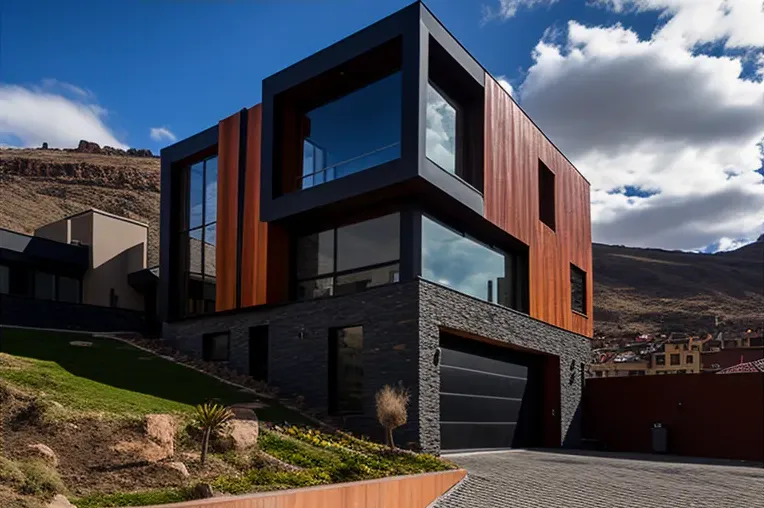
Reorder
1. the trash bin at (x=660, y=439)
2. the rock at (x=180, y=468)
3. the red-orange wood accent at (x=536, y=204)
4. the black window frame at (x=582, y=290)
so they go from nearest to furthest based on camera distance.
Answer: the rock at (x=180, y=468)
the red-orange wood accent at (x=536, y=204)
the trash bin at (x=660, y=439)
the black window frame at (x=582, y=290)

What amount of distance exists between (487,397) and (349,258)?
16.4 ft

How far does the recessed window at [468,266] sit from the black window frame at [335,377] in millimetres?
2333

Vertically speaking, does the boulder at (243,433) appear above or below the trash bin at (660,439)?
above

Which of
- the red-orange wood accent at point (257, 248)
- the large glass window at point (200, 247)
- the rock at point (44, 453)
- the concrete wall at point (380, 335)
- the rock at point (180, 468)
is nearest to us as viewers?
the rock at point (44, 453)

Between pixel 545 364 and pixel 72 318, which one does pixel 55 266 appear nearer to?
pixel 72 318

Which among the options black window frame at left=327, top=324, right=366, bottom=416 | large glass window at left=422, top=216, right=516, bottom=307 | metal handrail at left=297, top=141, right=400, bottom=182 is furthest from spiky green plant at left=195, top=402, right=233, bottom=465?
metal handrail at left=297, top=141, right=400, bottom=182

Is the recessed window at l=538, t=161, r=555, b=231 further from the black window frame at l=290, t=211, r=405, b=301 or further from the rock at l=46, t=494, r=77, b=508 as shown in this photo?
the rock at l=46, t=494, r=77, b=508

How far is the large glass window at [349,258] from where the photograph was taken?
1552 centimetres

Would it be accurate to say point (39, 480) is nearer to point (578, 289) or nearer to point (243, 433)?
point (243, 433)

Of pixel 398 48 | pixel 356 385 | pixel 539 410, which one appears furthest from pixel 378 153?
pixel 539 410

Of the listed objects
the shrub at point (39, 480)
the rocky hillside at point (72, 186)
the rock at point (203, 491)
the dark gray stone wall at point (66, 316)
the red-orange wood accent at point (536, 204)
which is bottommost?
the rock at point (203, 491)

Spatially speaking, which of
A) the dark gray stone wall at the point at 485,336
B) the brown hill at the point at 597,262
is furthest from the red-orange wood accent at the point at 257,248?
the brown hill at the point at 597,262

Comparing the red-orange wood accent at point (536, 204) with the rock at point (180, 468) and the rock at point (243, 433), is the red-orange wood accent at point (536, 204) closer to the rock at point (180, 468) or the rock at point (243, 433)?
the rock at point (243, 433)

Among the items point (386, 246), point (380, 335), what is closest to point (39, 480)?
point (380, 335)
